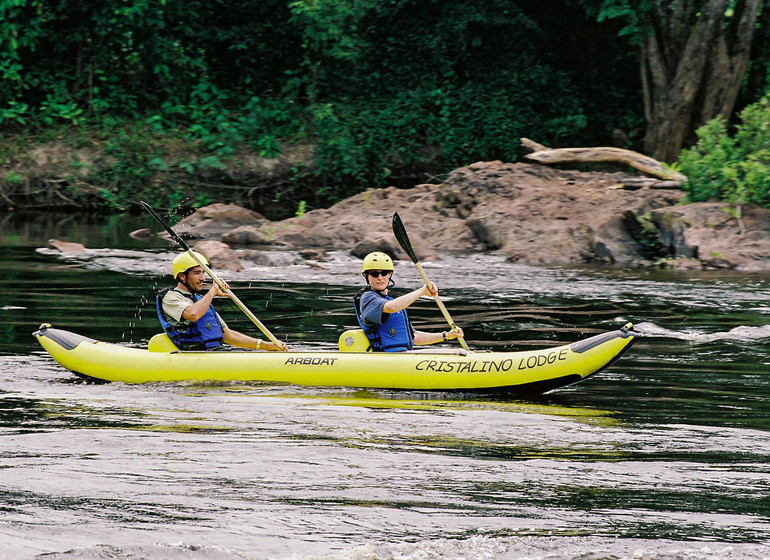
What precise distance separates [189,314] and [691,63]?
14.5m

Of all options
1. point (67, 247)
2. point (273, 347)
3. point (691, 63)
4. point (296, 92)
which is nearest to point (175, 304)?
point (273, 347)

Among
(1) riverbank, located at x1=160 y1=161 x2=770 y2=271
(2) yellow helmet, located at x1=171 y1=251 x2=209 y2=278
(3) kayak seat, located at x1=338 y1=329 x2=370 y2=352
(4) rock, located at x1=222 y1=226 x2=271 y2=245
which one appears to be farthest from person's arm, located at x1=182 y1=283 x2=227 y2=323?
(4) rock, located at x1=222 y1=226 x2=271 y2=245

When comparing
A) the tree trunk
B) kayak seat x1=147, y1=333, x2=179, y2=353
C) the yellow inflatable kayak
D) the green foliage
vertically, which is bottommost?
the yellow inflatable kayak

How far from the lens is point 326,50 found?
82.1 feet

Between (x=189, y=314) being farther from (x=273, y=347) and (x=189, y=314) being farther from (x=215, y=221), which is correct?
(x=215, y=221)

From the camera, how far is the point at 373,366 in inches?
295

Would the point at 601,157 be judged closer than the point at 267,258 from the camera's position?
No

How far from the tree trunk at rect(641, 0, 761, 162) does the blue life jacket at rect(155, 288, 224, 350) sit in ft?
45.6

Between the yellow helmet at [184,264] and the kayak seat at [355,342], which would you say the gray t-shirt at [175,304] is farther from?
the kayak seat at [355,342]

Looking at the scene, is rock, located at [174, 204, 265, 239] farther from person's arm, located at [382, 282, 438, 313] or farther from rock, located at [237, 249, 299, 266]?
person's arm, located at [382, 282, 438, 313]

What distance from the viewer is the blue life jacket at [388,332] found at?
786cm

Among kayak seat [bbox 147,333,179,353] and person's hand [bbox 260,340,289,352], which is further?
person's hand [bbox 260,340,289,352]

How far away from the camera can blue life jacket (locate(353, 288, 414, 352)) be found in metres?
7.86

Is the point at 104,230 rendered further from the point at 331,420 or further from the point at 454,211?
the point at 331,420
